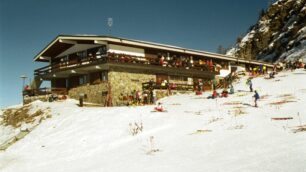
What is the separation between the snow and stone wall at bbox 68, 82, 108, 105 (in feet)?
24.7

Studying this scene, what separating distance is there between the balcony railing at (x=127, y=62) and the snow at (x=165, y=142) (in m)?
8.80

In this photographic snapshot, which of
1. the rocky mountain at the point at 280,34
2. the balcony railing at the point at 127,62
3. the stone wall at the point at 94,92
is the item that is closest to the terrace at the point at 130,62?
the balcony railing at the point at 127,62

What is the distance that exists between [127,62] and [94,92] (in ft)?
16.6

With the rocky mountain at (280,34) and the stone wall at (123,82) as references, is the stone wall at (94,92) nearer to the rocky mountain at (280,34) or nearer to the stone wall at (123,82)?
the stone wall at (123,82)

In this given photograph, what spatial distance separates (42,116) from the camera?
28.0 meters

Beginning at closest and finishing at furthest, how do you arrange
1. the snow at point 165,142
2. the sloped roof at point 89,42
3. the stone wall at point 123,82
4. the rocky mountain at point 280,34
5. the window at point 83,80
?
the snow at point 165,142
the stone wall at point 123,82
the sloped roof at point 89,42
the window at point 83,80
the rocky mountain at point 280,34

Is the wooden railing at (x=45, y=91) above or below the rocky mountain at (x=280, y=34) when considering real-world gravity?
below

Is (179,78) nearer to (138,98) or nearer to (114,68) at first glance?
(114,68)

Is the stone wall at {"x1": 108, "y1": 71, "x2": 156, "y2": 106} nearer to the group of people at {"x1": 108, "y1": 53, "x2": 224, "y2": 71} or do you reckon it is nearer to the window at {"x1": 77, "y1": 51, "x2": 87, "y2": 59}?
the group of people at {"x1": 108, "y1": 53, "x2": 224, "y2": 71}

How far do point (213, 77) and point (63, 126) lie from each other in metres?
30.3

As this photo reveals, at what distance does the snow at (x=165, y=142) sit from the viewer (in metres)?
10.7

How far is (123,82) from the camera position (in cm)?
3544

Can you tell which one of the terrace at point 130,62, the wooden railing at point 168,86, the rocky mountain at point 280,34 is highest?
the rocky mountain at point 280,34

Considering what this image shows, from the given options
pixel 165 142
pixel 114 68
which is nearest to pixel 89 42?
pixel 114 68
